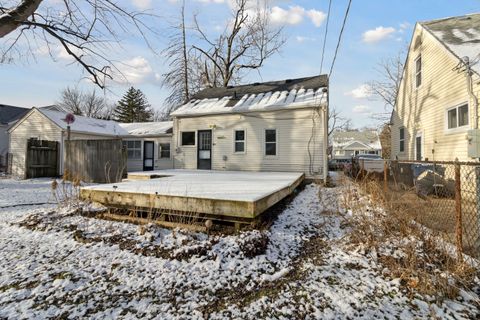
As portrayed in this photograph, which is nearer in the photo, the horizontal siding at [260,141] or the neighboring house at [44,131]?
the horizontal siding at [260,141]

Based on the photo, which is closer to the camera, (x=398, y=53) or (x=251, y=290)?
(x=251, y=290)

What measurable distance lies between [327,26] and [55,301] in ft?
26.1

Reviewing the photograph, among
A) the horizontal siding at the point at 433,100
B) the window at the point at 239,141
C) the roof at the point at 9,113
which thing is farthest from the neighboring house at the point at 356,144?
the roof at the point at 9,113

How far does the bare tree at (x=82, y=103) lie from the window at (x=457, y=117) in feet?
134

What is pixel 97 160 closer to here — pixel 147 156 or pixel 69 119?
pixel 69 119

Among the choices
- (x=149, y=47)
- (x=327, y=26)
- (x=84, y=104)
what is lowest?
(x=149, y=47)

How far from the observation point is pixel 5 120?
2172 centimetres

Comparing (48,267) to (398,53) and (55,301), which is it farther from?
(398,53)

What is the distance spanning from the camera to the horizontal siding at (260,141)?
9352 mm

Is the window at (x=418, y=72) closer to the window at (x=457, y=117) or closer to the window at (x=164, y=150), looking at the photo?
the window at (x=457, y=117)

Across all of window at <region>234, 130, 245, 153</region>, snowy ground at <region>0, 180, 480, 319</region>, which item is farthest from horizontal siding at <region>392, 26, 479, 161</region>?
window at <region>234, 130, 245, 153</region>

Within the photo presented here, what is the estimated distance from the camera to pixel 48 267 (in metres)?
2.85

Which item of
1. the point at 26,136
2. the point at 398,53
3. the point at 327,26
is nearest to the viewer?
the point at 327,26

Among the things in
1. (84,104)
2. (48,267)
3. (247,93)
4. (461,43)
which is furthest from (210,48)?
(84,104)
